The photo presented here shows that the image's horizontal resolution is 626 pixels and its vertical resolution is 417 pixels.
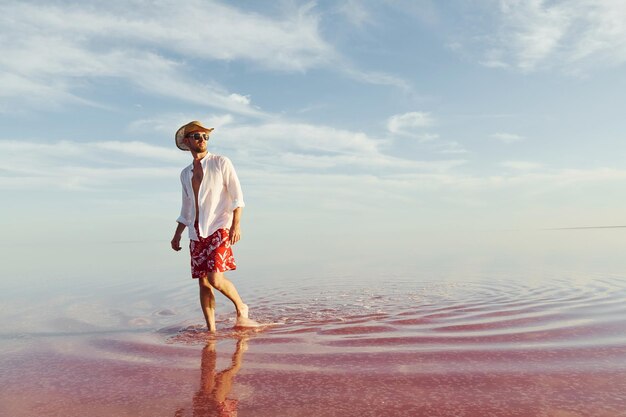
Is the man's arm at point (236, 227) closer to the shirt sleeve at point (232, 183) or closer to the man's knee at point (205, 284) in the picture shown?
the shirt sleeve at point (232, 183)

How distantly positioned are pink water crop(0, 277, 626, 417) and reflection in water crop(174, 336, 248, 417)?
→ 0.5 inches

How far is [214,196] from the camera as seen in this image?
5.25 meters

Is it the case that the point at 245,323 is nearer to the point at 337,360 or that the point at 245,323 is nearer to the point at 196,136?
the point at 337,360

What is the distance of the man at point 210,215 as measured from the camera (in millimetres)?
5145

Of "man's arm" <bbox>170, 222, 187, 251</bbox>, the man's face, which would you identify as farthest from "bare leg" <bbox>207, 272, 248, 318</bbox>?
the man's face

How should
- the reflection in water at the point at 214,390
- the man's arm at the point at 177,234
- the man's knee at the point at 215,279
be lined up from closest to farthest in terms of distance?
the reflection in water at the point at 214,390
the man's knee at the point at 215,279
the man's arm at the point at 177,234

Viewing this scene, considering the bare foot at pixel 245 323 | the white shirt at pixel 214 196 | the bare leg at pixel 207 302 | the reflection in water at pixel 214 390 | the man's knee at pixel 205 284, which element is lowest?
the reflection in water at pixel 214 390

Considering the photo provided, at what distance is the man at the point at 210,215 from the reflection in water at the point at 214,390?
122 cm

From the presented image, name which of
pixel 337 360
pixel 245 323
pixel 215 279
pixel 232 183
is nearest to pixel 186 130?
pixel 232 183

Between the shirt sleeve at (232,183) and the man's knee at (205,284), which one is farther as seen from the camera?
the shirt sleeve at (232,183)

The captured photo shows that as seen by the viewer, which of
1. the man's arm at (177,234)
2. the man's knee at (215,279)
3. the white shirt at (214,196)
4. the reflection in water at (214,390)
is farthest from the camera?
the man's arm at (177,234)

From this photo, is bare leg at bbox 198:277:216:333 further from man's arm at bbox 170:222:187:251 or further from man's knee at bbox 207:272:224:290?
man's arm at bbox 170:222:187:251

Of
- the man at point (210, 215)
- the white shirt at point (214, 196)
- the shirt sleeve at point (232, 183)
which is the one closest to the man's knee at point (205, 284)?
the man at point (210, 215)

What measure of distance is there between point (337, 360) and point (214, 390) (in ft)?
3.30
